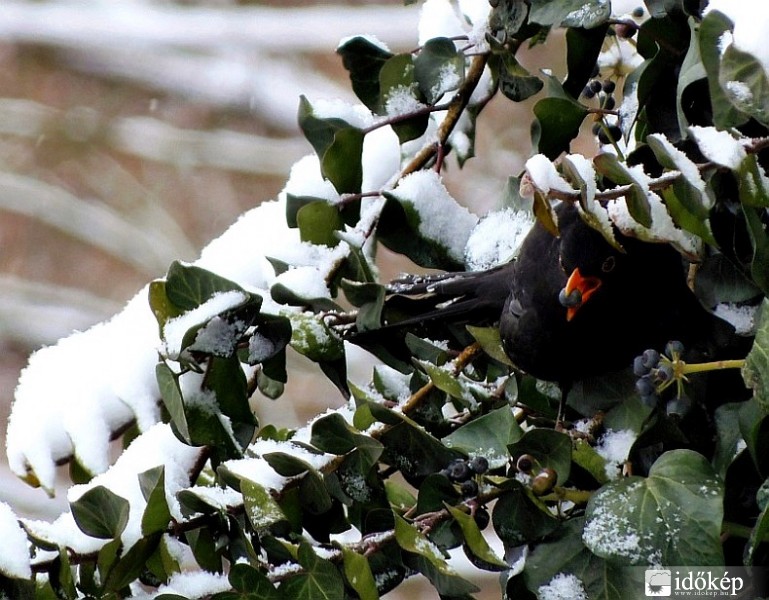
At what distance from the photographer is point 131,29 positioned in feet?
12.3

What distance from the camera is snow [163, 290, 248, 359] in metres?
0.56

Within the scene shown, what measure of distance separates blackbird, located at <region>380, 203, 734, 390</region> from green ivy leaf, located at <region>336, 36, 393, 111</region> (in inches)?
5.6

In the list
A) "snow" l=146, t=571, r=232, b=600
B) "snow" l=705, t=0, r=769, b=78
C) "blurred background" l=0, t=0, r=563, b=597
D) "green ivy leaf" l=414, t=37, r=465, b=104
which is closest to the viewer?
"snow" l=705, t=0, r=769, b=78

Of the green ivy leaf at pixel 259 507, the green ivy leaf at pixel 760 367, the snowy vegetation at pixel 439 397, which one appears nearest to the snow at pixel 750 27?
the snowy vegetation at pixel 439 397

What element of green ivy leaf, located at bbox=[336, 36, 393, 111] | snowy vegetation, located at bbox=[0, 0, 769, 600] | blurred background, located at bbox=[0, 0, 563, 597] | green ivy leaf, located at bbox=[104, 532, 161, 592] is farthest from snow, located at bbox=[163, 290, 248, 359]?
blurred background, located at bbox=[0, 0, 563, 597]

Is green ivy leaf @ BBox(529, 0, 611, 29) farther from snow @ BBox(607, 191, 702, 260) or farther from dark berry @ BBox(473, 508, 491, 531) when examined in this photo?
dark berry @ BBox(473, 508, 491, 531)

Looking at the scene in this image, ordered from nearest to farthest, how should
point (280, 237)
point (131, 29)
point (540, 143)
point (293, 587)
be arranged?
point (293, 587) < point (540, 143) < point (280, 237) < point (131, 29)

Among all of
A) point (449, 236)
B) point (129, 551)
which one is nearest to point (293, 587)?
point (129, 551)

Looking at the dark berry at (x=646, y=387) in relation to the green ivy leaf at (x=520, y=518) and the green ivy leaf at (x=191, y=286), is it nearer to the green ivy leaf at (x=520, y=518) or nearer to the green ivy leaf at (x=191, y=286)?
the green ivy leaf at (x=520, y=518)

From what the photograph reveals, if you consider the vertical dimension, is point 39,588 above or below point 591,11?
below

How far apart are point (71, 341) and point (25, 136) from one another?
336cm

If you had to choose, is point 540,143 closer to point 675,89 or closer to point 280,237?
point 675,89

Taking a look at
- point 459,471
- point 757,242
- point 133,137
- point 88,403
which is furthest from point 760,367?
point 133,137

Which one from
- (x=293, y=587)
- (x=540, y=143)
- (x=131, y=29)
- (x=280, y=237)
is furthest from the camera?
(x=131, y=29)
